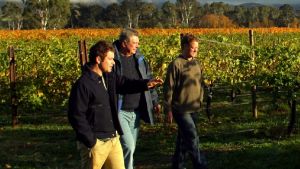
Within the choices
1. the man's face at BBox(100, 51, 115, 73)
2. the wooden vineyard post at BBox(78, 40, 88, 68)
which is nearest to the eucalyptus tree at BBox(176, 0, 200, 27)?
the wooden vineyard post at BBox(78, 40, 88, 68)

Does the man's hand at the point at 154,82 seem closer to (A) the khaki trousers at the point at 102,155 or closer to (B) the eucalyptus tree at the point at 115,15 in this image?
(A) the khaki trousers at the point at 102,155

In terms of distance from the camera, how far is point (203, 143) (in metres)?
9.35

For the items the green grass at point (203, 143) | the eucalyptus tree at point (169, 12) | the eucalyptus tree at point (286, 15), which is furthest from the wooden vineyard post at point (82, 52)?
the eucalyptus tree at point (286, 15)

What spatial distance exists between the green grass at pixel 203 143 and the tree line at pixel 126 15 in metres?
65.9

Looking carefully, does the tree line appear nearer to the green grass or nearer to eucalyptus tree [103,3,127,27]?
eucalyptus tree [103,3,127,27]

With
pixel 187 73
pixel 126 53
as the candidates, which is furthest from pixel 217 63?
pixel 126 53

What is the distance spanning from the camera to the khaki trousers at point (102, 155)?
4.84 meters

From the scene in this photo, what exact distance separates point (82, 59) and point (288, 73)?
4.46m

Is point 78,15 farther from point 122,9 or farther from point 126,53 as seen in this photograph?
point 126,53

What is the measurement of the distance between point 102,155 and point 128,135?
35.6 inches

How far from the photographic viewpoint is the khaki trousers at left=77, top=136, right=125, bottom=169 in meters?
4.84

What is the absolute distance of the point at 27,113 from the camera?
539 inches

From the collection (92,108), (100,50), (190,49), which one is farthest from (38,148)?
(100,50)

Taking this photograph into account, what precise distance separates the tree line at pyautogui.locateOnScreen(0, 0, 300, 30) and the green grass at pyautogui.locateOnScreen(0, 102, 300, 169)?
2595 inches
